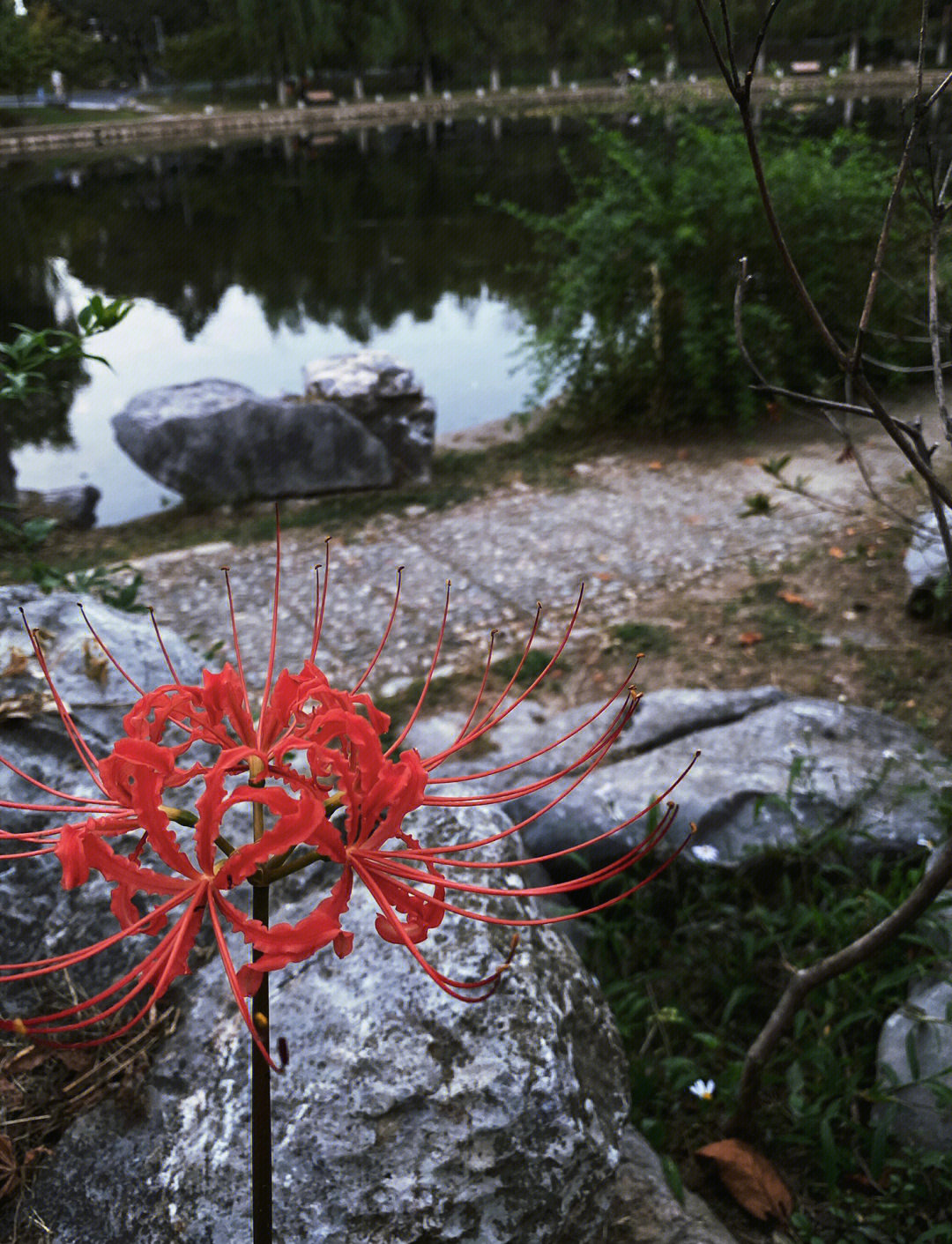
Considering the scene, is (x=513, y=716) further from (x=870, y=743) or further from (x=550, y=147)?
(x=550, y=147)

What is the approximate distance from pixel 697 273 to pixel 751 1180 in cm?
572

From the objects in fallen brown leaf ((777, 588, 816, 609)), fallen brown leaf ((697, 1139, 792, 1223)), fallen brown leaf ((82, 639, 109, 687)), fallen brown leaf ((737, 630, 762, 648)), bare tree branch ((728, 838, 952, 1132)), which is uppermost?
fallen brown leaf ((82, 639, 109, 687))

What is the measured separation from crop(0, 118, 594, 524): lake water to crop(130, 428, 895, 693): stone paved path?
6.80ft

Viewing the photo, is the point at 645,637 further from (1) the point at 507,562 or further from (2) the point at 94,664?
(2) the point at 94,664

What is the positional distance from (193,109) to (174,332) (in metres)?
33.9

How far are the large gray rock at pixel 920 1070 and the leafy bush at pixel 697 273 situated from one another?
15.6 feet

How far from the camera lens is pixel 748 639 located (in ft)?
13.5

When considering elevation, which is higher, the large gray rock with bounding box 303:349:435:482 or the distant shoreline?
the distant shoreline

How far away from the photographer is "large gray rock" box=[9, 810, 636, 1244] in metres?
1.33

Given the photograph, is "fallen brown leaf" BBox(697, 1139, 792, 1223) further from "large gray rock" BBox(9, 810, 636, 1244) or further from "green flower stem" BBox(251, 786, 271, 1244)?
"green flower stem" BBox(251, 786, 271, 1244)

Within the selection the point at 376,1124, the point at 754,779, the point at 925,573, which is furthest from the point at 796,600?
the point at 376,1124

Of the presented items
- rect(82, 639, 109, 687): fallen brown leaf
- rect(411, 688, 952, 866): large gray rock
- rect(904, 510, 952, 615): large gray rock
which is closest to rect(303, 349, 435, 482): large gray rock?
rect(904, 510, 952, 615): large gray rock

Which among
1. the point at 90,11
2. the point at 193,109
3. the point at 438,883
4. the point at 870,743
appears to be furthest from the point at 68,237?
the point at 90,11

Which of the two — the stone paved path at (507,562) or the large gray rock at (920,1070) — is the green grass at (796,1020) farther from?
the stone paved path at (507,562)
